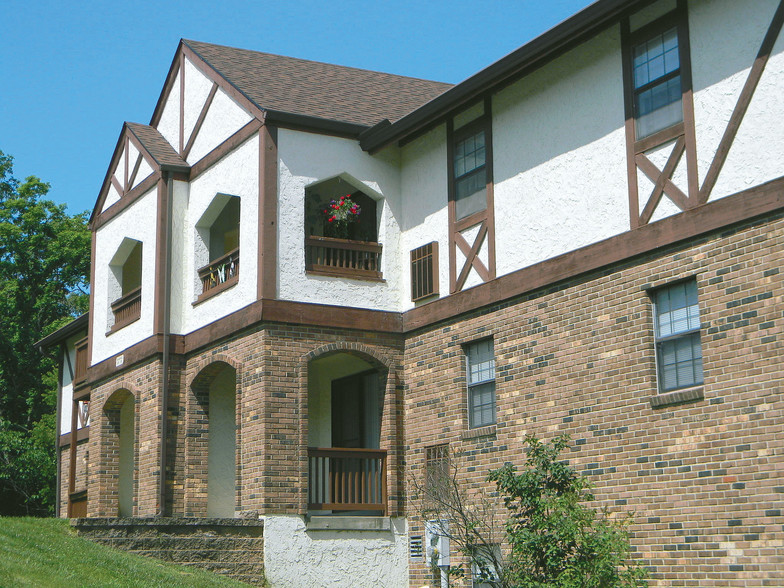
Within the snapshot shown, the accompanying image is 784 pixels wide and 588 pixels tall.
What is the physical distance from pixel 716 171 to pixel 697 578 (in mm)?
4938

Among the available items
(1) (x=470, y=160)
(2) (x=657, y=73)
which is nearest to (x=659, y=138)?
(2) (x=657, y=73)

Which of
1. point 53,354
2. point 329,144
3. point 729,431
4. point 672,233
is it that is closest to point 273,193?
point 329,144

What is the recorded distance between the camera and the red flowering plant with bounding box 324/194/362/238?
19.8 m

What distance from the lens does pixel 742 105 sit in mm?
13438

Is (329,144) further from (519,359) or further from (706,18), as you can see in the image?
(706,18)

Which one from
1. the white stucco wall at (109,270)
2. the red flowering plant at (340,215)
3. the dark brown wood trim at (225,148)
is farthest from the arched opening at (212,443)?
the dark brown wood trim at (225,148)

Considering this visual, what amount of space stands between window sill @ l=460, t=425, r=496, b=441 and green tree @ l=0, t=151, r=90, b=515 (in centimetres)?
2758

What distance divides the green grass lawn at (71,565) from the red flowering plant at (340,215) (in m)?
6.37

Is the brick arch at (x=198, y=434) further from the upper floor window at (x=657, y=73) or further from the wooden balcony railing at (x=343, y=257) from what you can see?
the upper floor window at (x=657, y=73)

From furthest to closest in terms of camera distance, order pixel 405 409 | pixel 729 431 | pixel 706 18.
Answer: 1. pixel 405 409
2. pixel 706 18
3. pixel 729 431

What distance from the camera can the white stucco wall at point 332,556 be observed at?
57.6 ft

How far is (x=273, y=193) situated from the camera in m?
18.8

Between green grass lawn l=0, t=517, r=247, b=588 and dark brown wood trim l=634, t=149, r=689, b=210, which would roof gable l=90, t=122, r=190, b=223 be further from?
dark brown wood trim l=634, t=149, r=689, b=210

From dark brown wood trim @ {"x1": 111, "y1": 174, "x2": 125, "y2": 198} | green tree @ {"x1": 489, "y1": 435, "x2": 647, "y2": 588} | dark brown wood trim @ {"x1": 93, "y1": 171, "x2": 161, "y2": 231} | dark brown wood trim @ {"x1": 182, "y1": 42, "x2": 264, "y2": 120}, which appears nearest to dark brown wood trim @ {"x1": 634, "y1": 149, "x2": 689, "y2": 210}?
green tree @ {"x1": 489, "y1": 435, "x2": 647, "y2": 588}
